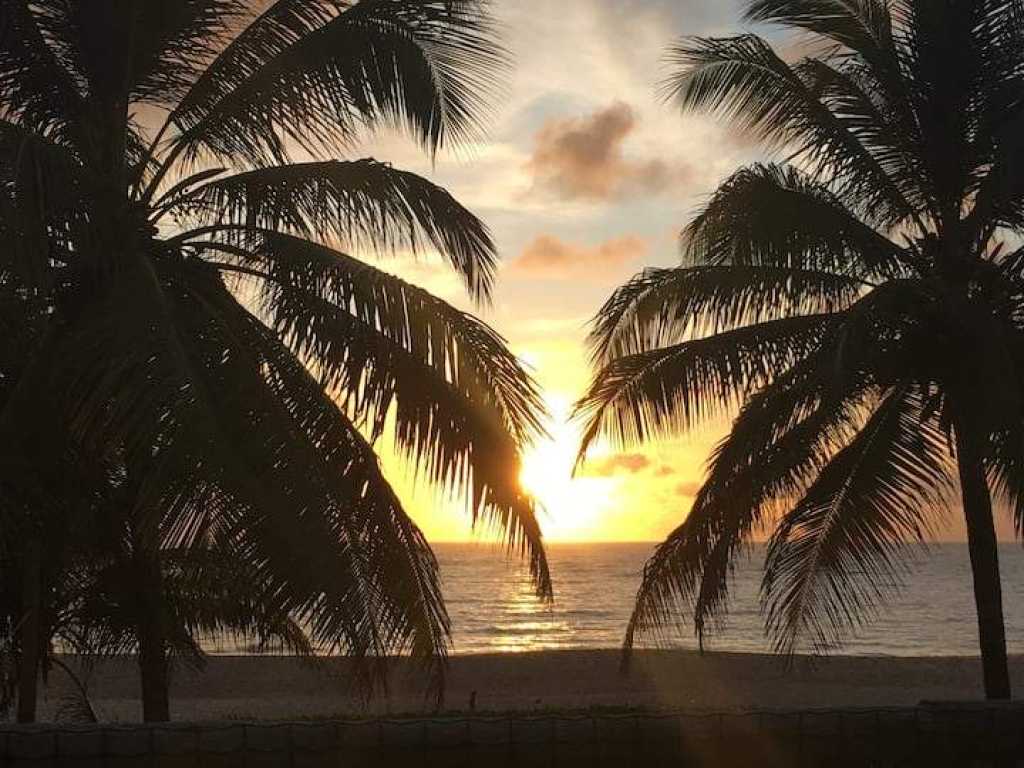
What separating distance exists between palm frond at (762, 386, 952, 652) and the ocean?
1698 cm

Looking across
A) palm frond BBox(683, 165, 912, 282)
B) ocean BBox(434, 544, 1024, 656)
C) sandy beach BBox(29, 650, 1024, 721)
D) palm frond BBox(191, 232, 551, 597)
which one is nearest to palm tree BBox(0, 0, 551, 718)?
palm frond BBox(191, 232, 551, 597)

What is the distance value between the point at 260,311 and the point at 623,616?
60.4 meters

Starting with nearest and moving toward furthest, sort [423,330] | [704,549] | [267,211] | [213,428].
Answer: [213,428], [423,330], [267,211], [704,549]

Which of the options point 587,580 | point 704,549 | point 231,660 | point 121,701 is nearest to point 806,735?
point 704,549

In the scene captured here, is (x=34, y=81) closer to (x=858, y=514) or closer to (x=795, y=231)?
(x=795, y=231)

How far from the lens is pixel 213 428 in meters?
6.42

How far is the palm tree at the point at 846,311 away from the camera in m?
10.1

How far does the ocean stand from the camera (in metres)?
46.8

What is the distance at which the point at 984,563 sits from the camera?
405 inches

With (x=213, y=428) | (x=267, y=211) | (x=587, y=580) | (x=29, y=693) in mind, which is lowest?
(x=587, y=580)

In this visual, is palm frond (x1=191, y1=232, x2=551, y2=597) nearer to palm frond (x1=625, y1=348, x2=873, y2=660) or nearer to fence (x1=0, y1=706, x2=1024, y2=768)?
fence (x1=0, y1=706, x2=1024, y2=768)

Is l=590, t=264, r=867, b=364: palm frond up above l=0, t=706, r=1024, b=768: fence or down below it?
above

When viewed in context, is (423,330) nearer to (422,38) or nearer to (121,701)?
(422,38)

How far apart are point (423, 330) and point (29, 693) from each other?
3.93 meters
